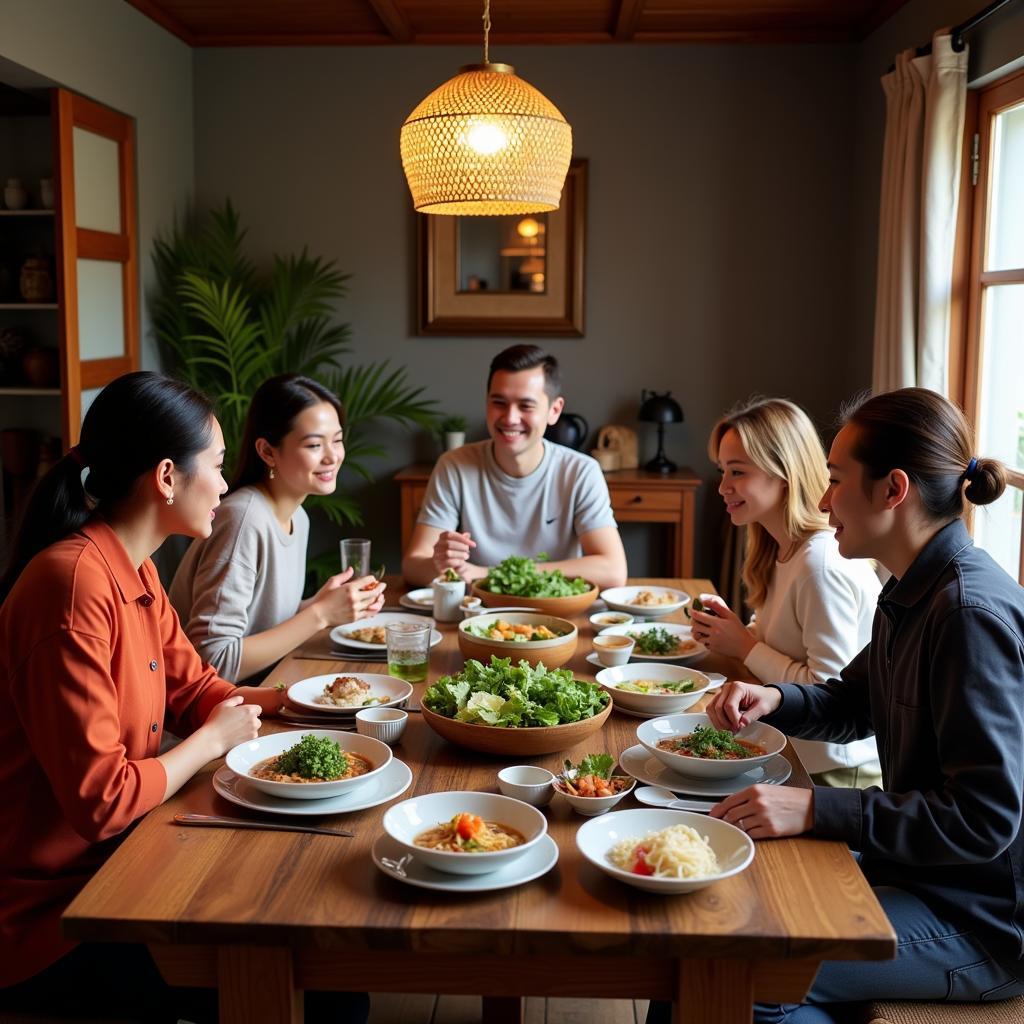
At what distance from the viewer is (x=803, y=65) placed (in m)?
4.75

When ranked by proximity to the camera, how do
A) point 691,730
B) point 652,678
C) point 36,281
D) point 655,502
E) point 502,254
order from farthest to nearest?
point 502,254 → point 655,502 → point 36,281 → point 652,678 → point 691,730

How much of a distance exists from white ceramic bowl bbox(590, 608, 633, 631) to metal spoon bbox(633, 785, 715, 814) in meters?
0.94

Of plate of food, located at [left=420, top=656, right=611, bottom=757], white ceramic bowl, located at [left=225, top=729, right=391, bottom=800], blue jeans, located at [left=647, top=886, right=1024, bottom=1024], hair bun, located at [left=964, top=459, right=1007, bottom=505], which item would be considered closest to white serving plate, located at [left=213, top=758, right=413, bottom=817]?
white ceramic bowl, located at [left=225, top=729, right=391, bottom=800]

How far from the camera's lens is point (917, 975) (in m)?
1.53

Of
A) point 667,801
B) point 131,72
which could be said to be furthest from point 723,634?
point 131,72

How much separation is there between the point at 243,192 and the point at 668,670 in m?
3.65

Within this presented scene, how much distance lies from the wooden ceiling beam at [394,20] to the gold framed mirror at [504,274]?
28.6 inches

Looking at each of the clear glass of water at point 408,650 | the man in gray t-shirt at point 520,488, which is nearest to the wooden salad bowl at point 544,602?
the clear glass of water at point 408,650

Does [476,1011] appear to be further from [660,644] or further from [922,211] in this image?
[922,211]

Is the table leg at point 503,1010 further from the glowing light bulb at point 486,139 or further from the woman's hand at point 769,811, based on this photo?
the glowing light bulb at point 486,139

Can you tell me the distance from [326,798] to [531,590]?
113cm

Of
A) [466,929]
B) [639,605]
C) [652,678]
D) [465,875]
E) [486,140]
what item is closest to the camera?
[466,929]

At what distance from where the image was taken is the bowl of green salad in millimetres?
2592

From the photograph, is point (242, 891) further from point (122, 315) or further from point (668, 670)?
point (122, 315)
